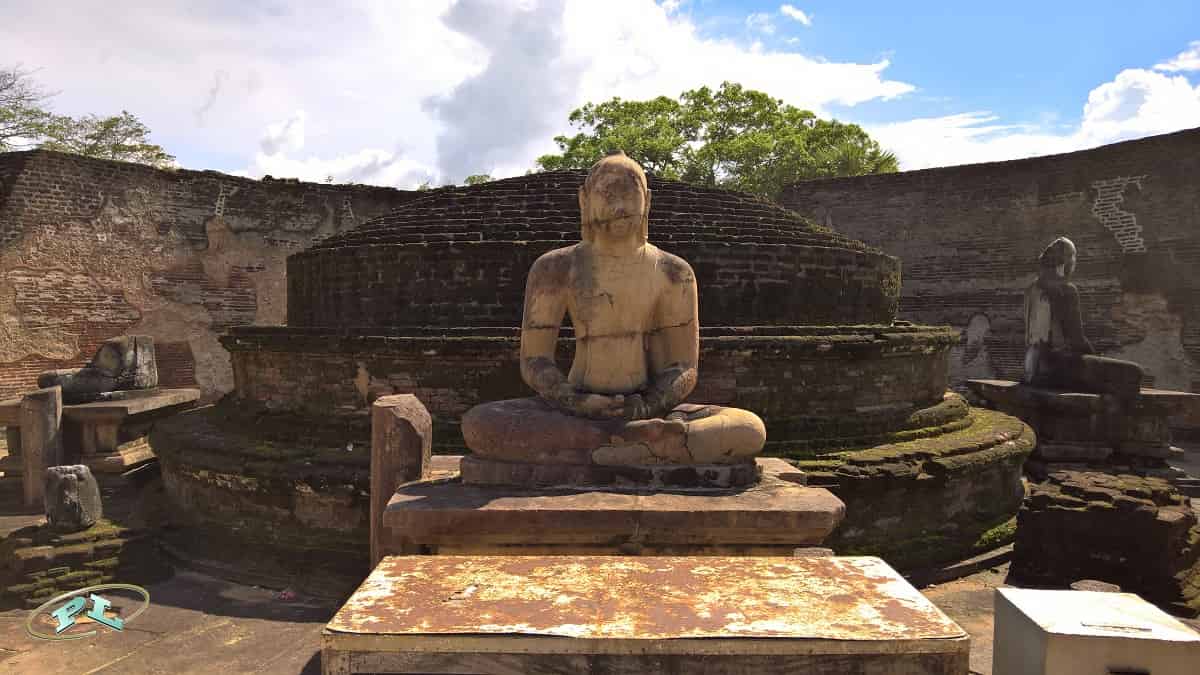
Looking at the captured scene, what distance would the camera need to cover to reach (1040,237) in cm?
1488

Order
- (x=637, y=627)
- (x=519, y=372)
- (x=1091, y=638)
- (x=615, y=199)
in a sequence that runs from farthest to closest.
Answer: (x=519, y=372) → (x=615, y=199) → (x=1091, y=638) → (x=637, y=627)

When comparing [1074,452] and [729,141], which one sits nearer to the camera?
[1074,452]

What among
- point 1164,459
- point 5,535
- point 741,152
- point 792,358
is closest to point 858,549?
point 792,358

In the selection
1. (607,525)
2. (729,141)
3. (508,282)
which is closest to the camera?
(607,525)

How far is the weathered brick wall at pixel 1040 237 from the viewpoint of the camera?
43.1 ft

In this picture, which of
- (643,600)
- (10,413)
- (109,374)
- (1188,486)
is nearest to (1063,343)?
(1188,486)

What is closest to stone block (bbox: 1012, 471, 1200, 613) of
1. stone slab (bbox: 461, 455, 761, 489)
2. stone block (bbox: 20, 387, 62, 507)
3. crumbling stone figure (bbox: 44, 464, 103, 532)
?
stone slab (bbox: 461, 455, 761, 489)

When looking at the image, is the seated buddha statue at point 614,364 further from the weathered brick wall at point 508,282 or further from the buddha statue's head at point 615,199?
the weathered brick wall at point 508,282

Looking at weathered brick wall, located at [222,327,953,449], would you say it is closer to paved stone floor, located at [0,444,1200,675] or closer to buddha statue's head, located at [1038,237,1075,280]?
paved stone floor, located at [0,444,1200,675]

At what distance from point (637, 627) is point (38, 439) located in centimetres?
885

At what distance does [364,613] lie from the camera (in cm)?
213

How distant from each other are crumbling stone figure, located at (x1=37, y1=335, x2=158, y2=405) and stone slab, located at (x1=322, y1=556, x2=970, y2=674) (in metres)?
8.54

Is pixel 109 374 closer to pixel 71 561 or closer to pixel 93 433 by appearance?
pixel 93 433

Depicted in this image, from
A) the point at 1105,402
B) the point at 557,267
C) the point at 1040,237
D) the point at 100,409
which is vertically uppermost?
the point at 1040,237
